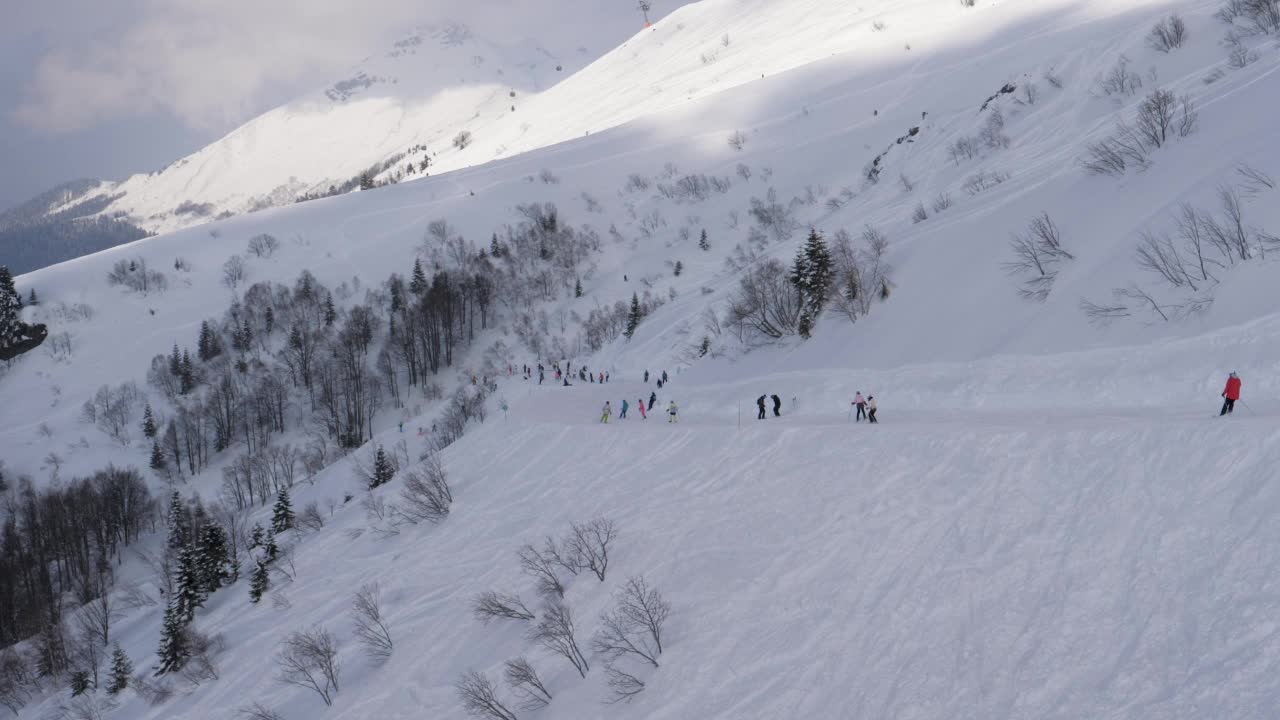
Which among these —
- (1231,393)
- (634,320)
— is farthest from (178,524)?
(1231,393)

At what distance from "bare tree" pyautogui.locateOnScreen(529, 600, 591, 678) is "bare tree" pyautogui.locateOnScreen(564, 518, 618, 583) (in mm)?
1516

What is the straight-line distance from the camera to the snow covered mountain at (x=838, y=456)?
32.3 ft

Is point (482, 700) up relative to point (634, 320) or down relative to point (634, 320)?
down

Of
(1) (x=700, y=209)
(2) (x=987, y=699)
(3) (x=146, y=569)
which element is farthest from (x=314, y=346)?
(2) (x=987, y=699)

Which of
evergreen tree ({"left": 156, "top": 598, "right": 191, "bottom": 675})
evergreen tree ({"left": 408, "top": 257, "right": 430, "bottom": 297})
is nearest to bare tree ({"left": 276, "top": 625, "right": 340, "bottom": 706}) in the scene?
evergreen tree ({"left": 156, "top": 598, "right": 191, "bottom": 675})

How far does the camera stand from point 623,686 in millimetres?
12328

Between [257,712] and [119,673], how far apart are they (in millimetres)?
15184

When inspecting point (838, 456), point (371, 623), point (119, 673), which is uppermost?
point (838, 456)

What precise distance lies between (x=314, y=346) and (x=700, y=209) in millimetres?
43832

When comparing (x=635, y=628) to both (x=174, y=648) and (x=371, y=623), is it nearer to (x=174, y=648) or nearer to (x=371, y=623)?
(x=371, y=623)

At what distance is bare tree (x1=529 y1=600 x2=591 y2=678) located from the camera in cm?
1356

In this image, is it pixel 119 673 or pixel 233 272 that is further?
pixel 233 272

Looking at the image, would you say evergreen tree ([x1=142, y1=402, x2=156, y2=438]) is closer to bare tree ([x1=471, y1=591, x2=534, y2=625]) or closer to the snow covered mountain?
the snow covered mountain

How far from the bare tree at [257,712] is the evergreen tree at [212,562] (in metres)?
15.4
